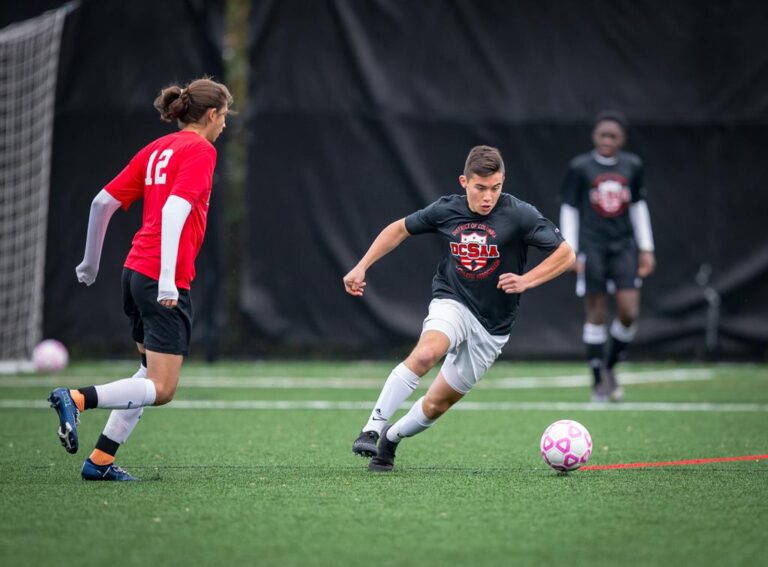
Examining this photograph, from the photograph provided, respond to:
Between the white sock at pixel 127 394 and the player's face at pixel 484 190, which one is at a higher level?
the player's face at pixel 484 190

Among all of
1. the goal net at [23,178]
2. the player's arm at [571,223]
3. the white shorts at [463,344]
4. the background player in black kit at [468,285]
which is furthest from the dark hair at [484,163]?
the goal net at [23,178]

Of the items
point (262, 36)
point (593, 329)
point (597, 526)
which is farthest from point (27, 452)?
point (262, 36)

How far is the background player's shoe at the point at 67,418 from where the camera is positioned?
16.7 ft

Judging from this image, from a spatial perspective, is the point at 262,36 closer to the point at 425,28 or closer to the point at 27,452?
the point at 425,28

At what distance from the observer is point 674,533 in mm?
4379

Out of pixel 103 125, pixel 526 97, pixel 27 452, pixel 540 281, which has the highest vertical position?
pixel 526 97

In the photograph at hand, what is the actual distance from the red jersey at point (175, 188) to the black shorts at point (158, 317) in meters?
0.05

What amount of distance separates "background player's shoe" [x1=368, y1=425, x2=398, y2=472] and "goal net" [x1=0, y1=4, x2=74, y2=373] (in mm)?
7023

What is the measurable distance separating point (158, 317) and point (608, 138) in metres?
5.45

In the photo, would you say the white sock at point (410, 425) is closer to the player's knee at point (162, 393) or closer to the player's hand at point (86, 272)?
the player's knee at point (162, 393)

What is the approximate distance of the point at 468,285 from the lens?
6059 millimetres

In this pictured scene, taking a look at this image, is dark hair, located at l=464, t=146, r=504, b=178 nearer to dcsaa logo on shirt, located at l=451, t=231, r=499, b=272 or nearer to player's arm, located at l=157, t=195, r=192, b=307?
dcsaa logo on shirt, located at l=451, t=231, r=499, b=272

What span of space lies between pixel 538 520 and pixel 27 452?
131 inches

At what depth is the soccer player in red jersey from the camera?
17.4 ft
